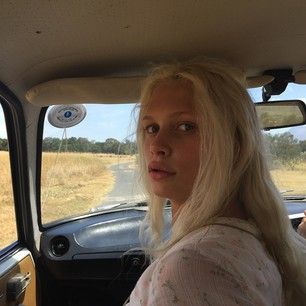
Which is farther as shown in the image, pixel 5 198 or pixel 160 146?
pixel 5 198

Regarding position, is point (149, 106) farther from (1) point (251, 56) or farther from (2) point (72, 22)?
(1) point (251, 56)

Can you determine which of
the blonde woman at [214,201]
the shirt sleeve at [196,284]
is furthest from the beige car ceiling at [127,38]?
the shirt sleeve at [196,284]

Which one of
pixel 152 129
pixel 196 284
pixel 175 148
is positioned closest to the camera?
pixel 196 284

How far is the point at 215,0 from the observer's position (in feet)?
5.29

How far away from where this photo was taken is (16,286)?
9.03ft

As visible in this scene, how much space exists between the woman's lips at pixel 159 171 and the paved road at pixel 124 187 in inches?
21.4

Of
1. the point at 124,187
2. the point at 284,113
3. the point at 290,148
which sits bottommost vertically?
the point at 124,187

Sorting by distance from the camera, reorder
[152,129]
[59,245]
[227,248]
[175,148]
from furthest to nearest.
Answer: [59,245] → [152,129] → [175,148] → [227,248]

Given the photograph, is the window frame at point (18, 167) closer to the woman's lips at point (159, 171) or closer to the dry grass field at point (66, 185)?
the dry grass field at point (66, 185)

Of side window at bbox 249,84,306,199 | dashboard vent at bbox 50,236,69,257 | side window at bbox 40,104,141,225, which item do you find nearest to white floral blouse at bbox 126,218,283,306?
side window at bbox 249,84,306,199

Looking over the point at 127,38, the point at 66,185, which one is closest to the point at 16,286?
the point at 66,185

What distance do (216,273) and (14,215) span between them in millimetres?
2262

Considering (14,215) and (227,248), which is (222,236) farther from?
(14,215)

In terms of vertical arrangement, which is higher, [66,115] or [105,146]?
[66,115]
